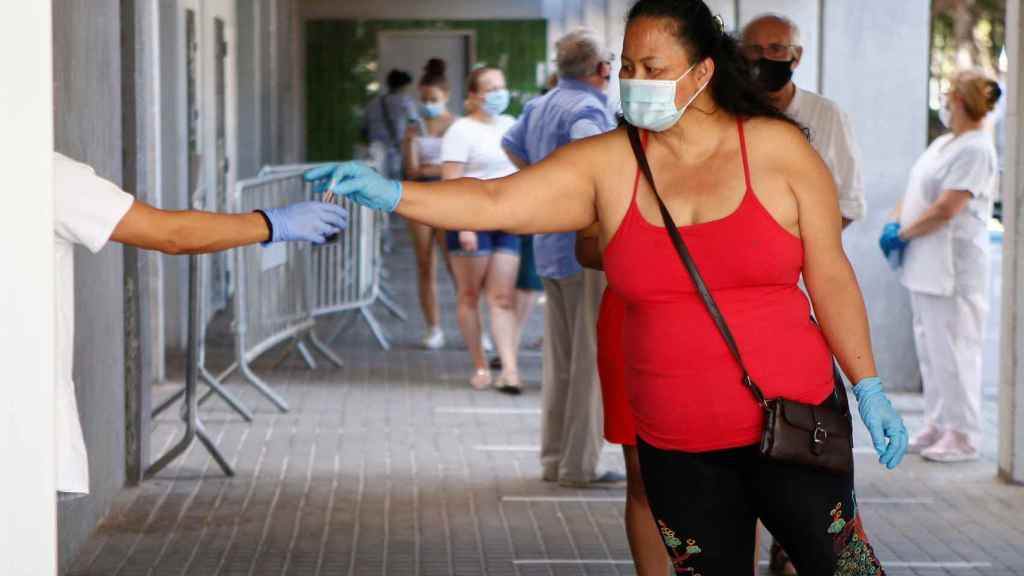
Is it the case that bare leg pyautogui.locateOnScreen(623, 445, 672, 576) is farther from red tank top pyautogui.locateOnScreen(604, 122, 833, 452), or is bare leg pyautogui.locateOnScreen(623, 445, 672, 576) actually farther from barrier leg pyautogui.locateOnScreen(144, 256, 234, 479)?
barrier leg pyautogui.locateOnScreen(144, 256, 234, 479)

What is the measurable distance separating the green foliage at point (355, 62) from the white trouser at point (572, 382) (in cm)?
2233

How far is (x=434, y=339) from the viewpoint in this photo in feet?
38.9

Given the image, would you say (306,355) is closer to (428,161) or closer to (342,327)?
(342,327)

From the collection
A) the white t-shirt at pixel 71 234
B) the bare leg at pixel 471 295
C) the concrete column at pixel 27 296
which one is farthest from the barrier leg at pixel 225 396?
the concrete column at pixel 27 296

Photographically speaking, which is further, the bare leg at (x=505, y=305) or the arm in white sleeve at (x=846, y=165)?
the bare leg at (x=505, y=305)

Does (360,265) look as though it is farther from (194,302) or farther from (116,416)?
(116,416)

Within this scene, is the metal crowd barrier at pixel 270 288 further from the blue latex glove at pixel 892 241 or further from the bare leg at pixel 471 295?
the blue latex glove at pixel 892 241

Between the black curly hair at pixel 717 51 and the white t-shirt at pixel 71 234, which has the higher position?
the black curly hair at pixel 717 51

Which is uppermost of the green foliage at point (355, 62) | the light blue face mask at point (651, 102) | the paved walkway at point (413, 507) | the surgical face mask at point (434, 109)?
the green foliage at point (355, 62)

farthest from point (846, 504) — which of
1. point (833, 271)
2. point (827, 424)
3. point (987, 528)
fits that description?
point (987, 528)

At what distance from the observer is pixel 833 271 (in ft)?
11.6

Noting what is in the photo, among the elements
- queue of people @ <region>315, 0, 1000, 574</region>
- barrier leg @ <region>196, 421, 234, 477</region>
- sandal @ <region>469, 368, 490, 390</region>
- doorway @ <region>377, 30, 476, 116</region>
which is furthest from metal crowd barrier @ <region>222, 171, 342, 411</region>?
doorway @ <region>377, 30, 476, 116</region>

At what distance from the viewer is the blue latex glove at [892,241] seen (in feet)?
26.7

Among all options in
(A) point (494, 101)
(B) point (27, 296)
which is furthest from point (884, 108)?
(B) point (27, 296)
